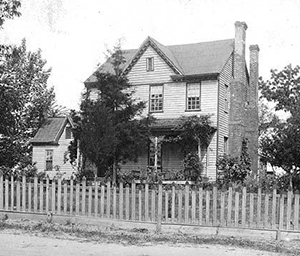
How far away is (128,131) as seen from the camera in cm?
2250

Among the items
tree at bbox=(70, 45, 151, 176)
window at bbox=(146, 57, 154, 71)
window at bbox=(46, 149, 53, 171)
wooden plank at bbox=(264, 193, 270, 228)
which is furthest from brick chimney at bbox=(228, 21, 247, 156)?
wooden plank at bbox=(264, 193, 270, 228)

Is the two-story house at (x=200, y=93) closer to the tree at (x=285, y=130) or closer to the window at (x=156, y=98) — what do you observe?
the window at (x=156, y=98)

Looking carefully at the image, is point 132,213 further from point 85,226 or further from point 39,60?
point 39,60

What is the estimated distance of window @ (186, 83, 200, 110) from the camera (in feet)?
95.8

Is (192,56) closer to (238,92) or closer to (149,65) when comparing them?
(149,65)

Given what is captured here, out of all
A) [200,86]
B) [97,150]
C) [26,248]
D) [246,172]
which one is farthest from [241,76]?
[26,248]

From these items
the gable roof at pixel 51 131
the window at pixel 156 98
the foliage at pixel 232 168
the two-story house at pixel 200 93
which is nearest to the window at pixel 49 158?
the gable roof at pixel 51 131

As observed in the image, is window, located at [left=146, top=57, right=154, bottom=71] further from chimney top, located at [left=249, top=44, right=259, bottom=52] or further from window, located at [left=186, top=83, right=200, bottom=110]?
chimney top, located at [left=249, top=44, right=259, bottom=52]

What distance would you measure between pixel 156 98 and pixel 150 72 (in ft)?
5.55

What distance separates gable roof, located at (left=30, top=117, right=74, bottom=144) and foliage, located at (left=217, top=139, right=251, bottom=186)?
14.4m

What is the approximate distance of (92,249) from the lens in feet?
28.2

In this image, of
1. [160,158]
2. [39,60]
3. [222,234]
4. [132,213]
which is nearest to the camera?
[222,234]

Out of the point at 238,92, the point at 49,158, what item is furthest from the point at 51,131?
the point at 238,92

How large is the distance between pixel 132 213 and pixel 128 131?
1185 centimetres
